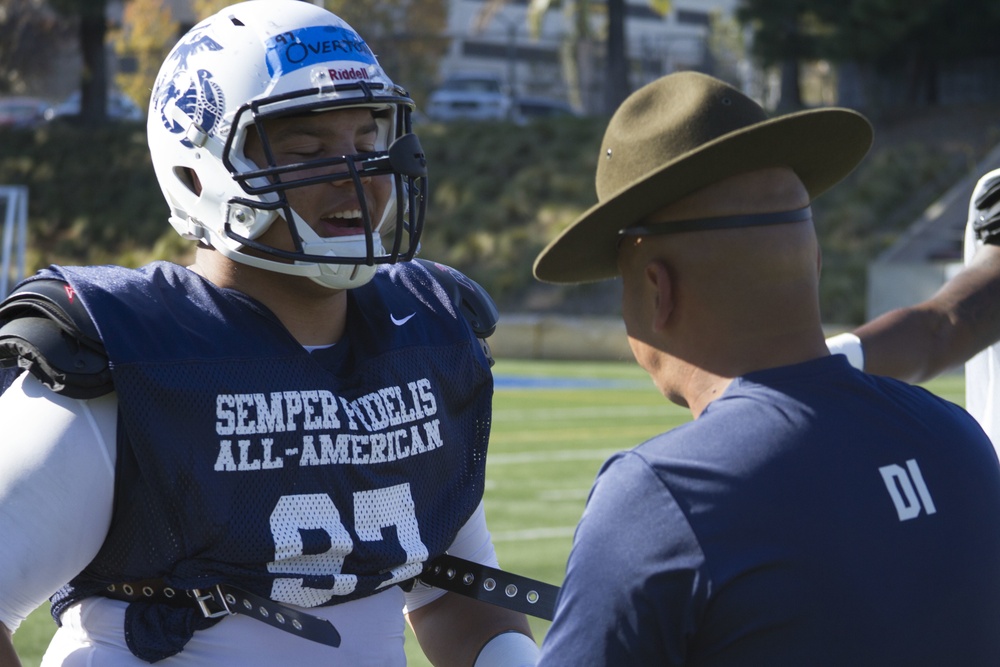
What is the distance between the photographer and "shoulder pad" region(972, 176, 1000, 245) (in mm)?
3291

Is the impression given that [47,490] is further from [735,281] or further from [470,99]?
[470,99]

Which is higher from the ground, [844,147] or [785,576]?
[844,147]

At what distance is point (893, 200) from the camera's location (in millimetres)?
23016

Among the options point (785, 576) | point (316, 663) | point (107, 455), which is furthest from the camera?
point (316, 663)

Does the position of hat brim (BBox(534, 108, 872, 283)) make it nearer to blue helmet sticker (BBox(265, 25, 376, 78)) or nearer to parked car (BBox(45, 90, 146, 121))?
blue helmet sticker (BBox(265, 25, 376, 78))

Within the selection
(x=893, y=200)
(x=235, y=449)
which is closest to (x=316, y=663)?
(x=235, y=449)

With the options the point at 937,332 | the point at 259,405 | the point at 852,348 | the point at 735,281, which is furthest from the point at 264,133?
the point at 937,332

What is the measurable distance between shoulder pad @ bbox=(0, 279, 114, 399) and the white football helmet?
350 millimetres

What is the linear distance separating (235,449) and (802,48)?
24634 millimetres

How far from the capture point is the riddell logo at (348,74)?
2.47 metres

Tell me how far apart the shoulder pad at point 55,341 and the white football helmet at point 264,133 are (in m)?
0.35

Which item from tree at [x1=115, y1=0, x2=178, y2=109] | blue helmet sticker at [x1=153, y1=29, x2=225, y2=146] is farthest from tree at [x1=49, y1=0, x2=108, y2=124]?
blue helmet sticker at [x1=153, y1=29, x2=225, y2=146]

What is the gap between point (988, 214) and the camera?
3.32m

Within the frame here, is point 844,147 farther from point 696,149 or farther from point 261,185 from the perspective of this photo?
point 261,185
